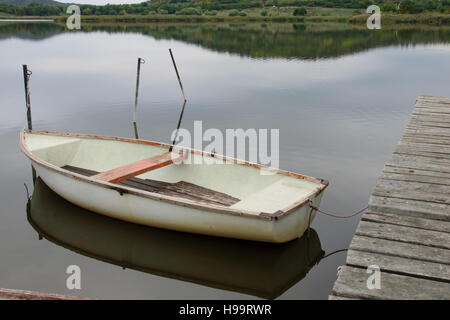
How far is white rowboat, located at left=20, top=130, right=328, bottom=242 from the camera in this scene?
663 cm

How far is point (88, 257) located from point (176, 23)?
82.6 metres

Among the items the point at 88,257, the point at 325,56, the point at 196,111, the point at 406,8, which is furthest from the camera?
the point at 406,8

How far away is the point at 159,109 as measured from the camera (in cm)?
1839

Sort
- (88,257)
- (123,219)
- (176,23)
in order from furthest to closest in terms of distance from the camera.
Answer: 1. (176,23)
2. (123,219)
3. (88,257)

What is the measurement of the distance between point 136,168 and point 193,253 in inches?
82.1

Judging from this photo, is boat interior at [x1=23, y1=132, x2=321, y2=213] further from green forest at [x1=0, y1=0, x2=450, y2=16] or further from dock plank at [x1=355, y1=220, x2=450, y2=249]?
green forest at [x1=0, y1=0, x2=450, y2=16]

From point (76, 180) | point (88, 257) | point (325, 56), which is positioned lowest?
point (88, 257)

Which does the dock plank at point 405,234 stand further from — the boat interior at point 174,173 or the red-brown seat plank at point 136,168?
the red-brown seat plank at point 136,168

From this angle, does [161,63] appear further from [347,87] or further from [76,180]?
[76,180]

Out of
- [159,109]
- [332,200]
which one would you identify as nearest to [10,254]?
[332,200]

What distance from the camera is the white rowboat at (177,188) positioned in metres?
6.63

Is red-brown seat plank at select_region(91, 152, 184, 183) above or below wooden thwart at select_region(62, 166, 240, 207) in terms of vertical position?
above

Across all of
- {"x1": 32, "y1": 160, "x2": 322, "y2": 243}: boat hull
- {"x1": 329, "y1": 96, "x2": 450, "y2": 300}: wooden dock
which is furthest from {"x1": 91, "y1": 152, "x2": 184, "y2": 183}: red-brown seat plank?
{"x1": 329, "y1": 96, "x2": 450, "y2": 300}: wooden dock

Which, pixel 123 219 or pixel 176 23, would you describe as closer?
pixel 123 219
